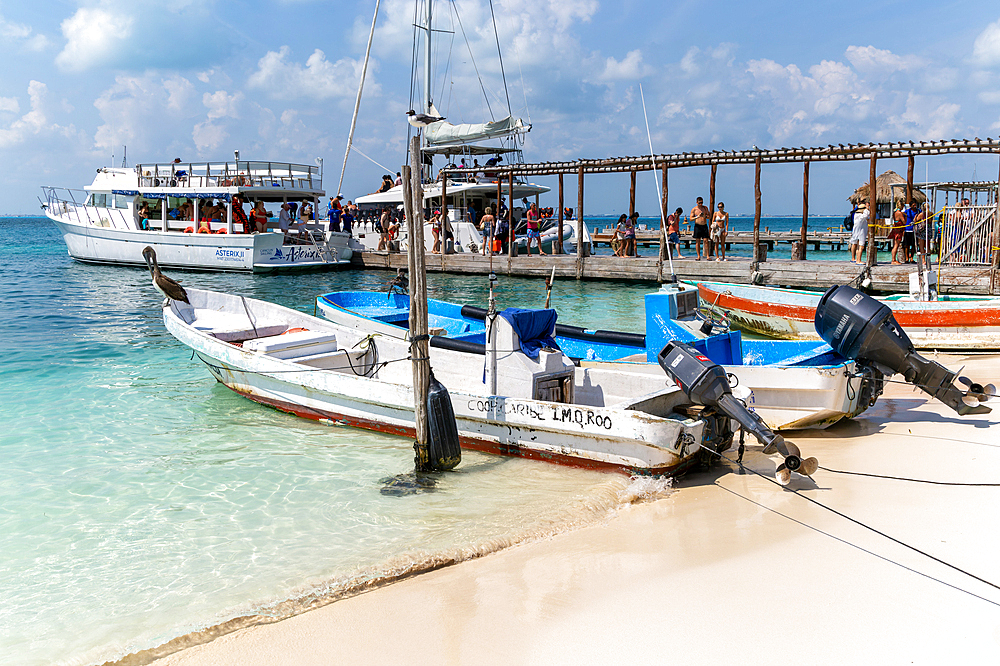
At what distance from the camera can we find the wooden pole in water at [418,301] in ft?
21.2

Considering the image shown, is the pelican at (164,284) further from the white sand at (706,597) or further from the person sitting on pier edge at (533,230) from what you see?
the person sitting on pier edge at (533,230)

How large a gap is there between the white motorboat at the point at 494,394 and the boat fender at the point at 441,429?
597mm

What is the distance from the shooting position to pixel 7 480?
23.8 ft

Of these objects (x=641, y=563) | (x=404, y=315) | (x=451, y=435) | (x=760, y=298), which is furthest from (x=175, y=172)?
(x=641, y=563)

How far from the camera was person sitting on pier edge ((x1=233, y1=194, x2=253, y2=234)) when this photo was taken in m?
28.2

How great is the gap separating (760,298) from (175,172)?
24.3 meters

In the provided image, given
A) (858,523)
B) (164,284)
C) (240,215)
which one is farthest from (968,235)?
(240,215)

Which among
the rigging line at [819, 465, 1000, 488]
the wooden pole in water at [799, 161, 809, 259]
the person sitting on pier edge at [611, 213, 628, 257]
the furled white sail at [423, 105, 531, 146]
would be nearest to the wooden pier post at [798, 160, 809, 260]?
the wooden pole in water at [799, 161, 809, 259]

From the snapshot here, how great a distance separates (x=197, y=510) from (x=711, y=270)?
1720 cm

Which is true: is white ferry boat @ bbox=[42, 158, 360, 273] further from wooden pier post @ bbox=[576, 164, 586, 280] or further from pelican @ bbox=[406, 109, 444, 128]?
pelican @ bbox=[406, 109, 444, 128]

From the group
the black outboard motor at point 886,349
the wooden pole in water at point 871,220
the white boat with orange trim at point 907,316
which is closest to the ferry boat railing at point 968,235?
the wooden pole in water at point 871,220

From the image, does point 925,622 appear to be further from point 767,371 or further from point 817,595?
point 767,371

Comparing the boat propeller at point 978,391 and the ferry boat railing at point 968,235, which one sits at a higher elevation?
the ferry boat railing at point 968,235

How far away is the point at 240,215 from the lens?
93.3ft
